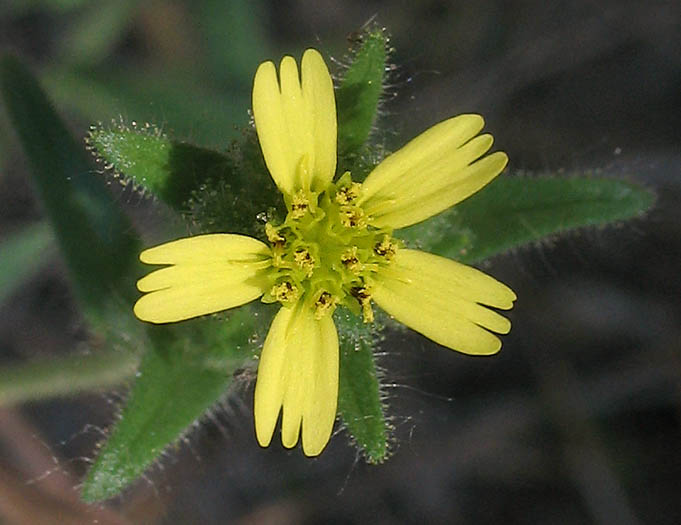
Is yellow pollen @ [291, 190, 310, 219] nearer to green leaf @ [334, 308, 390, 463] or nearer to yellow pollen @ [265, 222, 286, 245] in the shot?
yellow pollen @ [265, 222, 286, 245]

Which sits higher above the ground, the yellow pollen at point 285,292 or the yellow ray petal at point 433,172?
the yellow ray petal at point 433,172


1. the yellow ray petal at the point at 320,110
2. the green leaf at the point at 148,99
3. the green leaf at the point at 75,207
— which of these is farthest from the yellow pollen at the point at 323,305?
the green leaf at the point at 148,99

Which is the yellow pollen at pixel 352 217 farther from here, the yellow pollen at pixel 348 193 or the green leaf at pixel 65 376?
the green leaf at pixel 65 376

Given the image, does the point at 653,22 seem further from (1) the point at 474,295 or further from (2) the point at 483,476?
(1) the point at 474,295

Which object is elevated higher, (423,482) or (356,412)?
(423,482)

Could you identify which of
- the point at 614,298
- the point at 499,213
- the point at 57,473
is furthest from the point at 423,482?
the point at 499,213

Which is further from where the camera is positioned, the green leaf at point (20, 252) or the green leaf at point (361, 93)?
the green leaf at point (20, 252)

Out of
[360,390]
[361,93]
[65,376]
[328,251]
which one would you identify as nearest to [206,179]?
[328,251]
